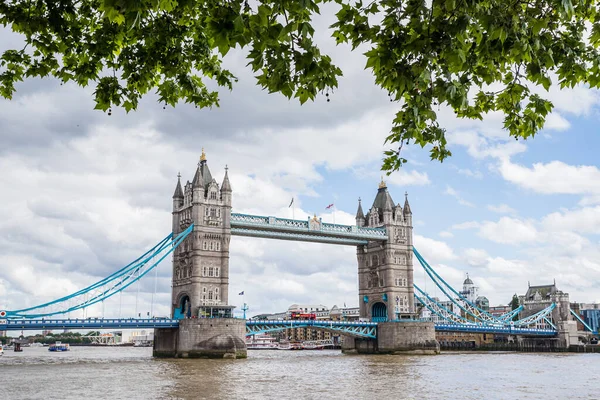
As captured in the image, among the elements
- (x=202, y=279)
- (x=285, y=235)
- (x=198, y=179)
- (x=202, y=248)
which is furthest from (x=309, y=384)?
(x=285, y=235)

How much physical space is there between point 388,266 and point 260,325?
17680 mm

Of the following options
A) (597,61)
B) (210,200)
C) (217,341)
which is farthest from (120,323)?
(597,61)

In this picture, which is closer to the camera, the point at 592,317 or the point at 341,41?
the point at 341,41

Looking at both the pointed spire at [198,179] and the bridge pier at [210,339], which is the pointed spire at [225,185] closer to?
the pointed spire at [198,179]

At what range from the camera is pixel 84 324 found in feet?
176

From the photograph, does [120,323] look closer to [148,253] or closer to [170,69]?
[148,253]

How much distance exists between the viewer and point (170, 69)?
10.0 m

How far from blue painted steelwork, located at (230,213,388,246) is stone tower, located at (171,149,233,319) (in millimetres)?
1995

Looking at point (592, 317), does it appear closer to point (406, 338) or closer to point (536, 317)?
point (536, 317)

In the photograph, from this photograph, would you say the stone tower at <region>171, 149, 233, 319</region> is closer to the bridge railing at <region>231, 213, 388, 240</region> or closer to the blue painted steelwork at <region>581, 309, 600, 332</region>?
the bridge railing at <region>231, 213, 388, 240</region>

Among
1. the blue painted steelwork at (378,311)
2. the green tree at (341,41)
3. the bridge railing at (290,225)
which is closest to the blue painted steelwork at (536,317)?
the blue painted steelwork at (378,311)

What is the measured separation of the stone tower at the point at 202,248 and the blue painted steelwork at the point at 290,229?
1.99 metres

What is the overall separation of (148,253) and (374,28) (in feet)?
189

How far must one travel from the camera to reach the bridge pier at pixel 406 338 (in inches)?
2628
